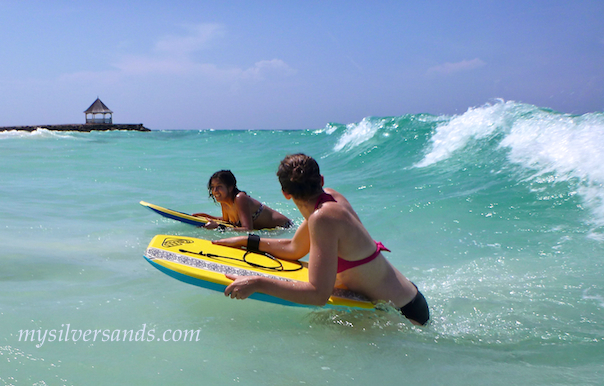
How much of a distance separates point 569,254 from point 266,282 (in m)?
3.56

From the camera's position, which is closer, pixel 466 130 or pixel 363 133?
Result: pixel 466 130

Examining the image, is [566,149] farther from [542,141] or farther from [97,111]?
[97,111]

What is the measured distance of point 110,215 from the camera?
21.2 ft

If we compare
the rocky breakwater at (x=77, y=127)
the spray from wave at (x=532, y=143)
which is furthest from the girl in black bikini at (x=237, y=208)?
the rocky breakwater at (x=77, y=127)

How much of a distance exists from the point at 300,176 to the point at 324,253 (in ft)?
1.40

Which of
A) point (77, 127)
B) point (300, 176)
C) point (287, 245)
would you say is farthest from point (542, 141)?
point (77, 127)

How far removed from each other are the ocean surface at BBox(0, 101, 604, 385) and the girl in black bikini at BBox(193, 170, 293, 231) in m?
0.20

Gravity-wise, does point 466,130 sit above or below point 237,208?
above

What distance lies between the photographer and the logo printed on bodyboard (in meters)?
3.50

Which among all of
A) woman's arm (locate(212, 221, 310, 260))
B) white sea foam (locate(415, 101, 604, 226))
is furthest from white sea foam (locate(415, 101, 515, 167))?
woman's arm (locate(212, 221, 310, 260))

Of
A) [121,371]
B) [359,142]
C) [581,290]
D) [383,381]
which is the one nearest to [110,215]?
[121,371]

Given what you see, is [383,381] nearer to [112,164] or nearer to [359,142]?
[112,164]

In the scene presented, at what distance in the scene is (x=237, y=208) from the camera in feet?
18.8

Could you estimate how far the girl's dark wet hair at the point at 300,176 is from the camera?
2451 mm
